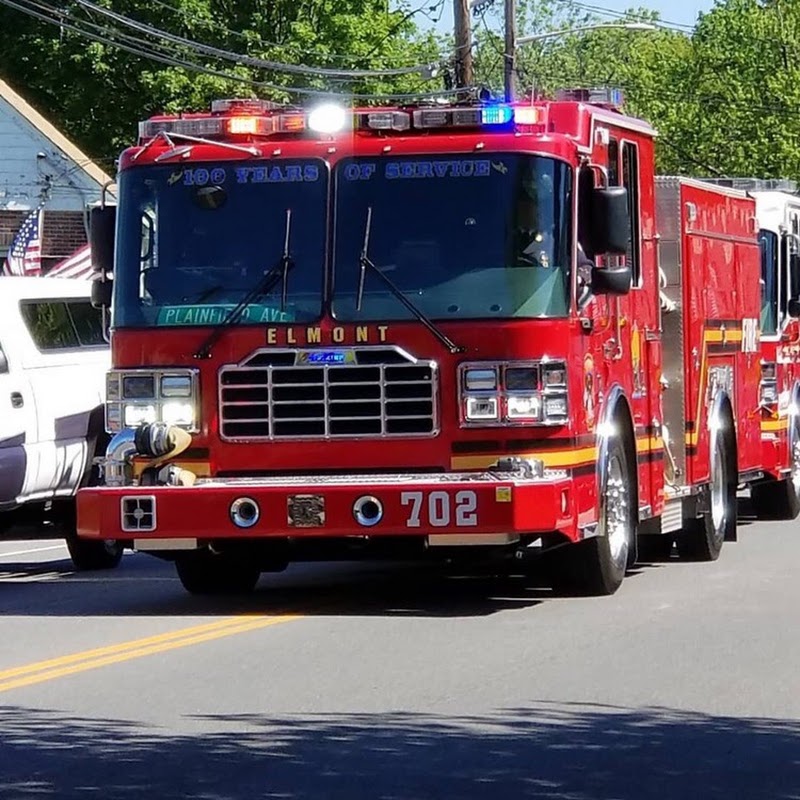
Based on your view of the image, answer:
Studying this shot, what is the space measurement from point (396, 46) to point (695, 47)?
22.1m

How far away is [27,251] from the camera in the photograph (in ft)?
117

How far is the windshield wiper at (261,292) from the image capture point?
1284 cm

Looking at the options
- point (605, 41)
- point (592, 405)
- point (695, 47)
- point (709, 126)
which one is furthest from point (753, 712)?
point (605, 41)

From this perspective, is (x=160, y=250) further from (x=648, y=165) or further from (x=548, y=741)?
(x=548, y=741)

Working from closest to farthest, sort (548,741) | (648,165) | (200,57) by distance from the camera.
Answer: (548,741)
(648,165)
(200,57)

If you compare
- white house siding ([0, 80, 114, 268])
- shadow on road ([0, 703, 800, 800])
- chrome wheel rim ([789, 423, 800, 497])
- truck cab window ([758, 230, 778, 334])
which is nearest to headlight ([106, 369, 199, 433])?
shadow on road ([0, 703, 800, 800])

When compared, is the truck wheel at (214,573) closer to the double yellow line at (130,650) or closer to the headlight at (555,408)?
the double yellow line at (130,650)

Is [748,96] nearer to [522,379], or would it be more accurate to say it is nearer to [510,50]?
[510,50]

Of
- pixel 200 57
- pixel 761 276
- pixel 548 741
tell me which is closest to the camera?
pixel 548 741

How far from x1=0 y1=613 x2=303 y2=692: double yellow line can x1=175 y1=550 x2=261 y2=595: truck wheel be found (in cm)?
127

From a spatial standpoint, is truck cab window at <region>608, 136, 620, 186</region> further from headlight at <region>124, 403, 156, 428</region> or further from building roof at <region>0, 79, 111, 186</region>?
building roof at <region>0, 79, 111, 186</region>

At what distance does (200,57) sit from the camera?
48875mm

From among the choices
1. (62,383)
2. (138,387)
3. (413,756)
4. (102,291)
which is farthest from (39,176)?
(413,756)

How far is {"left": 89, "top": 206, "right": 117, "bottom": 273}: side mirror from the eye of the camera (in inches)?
531
